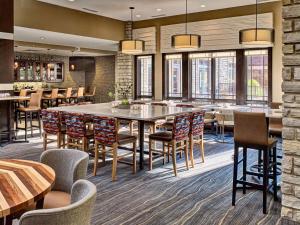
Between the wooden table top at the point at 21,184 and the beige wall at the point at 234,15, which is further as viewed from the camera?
the beige wall at the point at 234,15

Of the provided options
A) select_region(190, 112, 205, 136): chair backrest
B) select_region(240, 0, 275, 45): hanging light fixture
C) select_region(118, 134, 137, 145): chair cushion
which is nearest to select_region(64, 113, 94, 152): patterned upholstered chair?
select_region(118, 134, 137, 145): chair cushion

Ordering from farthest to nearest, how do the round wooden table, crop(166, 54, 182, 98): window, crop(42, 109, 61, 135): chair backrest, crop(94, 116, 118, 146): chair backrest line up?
crop(166, 54, 182, 98): window
crop(42, 109, 61, 135): chair backrest
crop(94, 116, 118, 146): chair backrest
the round wooden table

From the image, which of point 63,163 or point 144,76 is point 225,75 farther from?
point 63,163

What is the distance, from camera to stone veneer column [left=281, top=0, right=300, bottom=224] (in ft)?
10.5

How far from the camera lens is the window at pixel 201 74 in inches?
377

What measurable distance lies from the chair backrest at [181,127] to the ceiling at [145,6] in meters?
4.19

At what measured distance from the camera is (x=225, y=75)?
9258 mm

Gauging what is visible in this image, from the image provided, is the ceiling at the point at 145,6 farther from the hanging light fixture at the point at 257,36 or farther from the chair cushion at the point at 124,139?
the chair cushion at the point at 124,139

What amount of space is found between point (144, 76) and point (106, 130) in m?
6.41

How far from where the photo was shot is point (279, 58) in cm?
814

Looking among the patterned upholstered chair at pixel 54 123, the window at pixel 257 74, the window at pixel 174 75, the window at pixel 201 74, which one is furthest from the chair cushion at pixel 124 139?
the window at pixel 174 75

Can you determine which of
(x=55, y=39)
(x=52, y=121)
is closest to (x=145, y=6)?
(x=55, y=39)

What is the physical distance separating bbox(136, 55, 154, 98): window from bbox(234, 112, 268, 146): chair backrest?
7.08 meters

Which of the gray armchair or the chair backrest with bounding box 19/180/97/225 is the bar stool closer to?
the gray armchair
